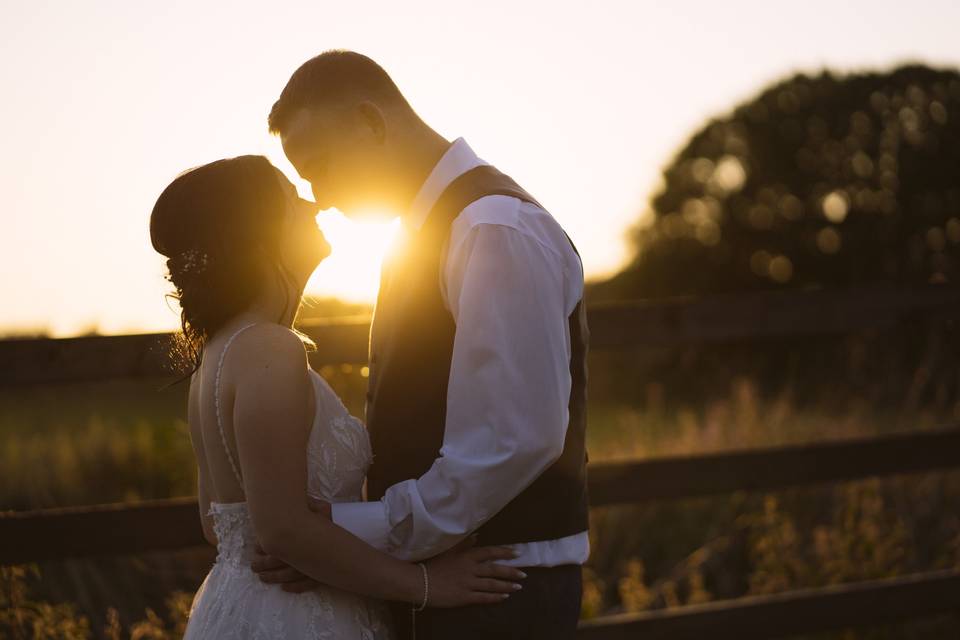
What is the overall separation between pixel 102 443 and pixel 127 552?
2380 millimetres

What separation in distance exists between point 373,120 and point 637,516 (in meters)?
4.23

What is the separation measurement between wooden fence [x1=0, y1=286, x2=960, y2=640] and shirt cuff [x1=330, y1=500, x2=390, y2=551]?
1302 mm

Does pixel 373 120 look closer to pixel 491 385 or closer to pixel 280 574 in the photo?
pixel 491 385

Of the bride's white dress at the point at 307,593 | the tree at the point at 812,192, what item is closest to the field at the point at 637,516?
the bride's white dress at the point at 307,593

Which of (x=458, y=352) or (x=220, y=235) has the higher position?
(x=220, y=235)

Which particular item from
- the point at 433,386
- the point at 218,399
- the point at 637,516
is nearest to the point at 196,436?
the point at 218,399

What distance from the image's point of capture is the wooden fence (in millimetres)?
3363

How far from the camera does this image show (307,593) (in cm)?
237

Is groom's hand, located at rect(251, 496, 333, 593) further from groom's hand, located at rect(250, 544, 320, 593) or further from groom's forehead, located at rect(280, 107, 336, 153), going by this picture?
groom's forehead, located at rect(280, 107, 336, 153)

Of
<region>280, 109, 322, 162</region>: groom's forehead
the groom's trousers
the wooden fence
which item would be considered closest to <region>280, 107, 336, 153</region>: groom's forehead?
<region>280, 109, 322, 162</region>: groom's forehead

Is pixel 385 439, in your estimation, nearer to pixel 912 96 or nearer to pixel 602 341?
pixel 602 341

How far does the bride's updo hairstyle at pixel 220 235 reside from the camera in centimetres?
234

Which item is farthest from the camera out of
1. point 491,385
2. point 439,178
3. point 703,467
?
point 703,467

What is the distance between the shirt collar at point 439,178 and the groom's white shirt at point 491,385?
17 cm
